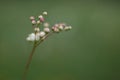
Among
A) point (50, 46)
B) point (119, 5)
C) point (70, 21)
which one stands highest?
point (119, 5)

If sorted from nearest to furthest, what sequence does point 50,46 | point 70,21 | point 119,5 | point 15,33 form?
1. point 50,46
2. point 15,33
3. point 70,21
4. point 119,5

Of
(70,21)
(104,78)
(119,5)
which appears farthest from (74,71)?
(119,5)

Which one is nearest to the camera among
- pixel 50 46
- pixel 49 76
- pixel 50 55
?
pixel 49 76

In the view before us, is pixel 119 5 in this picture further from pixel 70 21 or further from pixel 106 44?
pixel 106 44

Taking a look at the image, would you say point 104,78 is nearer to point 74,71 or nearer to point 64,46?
point 74,71

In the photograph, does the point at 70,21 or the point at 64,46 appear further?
the point at 70,21

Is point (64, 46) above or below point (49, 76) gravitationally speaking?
above
